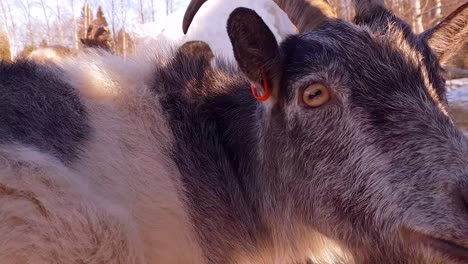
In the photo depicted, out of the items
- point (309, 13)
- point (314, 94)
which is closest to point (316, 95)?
point (314, 94)

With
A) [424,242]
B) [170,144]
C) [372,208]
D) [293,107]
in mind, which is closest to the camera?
[424,242]

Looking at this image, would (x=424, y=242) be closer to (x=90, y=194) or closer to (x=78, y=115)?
(x=90, y=194)

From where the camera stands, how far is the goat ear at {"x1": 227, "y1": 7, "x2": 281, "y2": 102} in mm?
2820

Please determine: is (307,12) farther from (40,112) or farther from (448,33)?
(40,112)

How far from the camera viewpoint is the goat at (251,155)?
2553mm

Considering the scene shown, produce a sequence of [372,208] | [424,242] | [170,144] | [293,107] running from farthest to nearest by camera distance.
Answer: [170,144] < [293,107] < [372,208] < [424,242]

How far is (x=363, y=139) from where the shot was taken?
111 inches

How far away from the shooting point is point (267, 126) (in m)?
3.21

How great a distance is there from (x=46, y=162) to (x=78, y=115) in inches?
16.8

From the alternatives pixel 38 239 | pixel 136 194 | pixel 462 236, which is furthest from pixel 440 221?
pixel 38 239

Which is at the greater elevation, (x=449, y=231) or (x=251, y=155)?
(x=251, y=155)

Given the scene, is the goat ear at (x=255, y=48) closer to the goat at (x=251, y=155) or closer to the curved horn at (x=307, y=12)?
the goat at (x=251, y=155)

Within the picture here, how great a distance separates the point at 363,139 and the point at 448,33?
1.22m

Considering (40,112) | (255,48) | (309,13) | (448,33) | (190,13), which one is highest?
(190,13)
